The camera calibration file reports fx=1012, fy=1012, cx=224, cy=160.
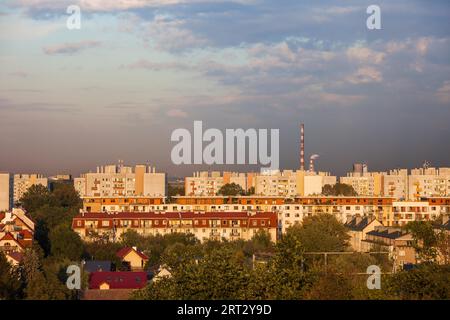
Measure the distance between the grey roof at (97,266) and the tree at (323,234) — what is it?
4.06 meters

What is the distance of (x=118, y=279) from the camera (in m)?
16.5

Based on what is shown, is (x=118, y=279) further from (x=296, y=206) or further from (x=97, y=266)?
(x=296, y=206)

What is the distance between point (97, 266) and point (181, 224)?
10158mm

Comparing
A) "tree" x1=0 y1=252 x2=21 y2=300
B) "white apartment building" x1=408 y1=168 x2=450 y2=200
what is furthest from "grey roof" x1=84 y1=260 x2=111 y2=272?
"white apartment building" x1=408 y1=168 x2=450 y2=200

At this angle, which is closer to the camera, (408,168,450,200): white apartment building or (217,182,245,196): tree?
(217,182,245,196): tree

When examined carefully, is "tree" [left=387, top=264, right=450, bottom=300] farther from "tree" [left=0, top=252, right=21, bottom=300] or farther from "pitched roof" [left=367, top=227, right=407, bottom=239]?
"pitched roof" [left=367, top=227, right=407, bottom=239]

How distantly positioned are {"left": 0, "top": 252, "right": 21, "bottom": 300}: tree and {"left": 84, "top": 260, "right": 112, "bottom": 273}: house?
3177 mm

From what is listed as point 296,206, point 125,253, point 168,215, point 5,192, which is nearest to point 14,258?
point 125,253

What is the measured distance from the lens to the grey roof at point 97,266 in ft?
60.5

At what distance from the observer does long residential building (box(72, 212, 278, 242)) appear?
28.6 metres

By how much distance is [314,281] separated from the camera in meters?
11.8

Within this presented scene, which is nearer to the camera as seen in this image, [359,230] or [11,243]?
[11,243]

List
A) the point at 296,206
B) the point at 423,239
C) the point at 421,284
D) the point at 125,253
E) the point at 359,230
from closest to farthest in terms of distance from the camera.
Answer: the point at 421,284 < the point at 125,253 < the point at 423,239 < the point at 359,230 < the point at 296,206
